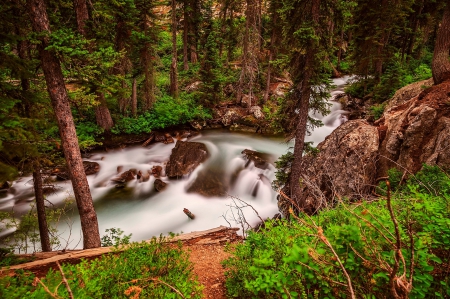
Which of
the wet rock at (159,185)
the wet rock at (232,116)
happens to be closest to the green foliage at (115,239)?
the wet rock at (159,185)

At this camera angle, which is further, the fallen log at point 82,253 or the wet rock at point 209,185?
the wet rock at point 209,185

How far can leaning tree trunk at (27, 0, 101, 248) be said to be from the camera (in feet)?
16.0

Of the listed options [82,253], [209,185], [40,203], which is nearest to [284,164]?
[209,185]

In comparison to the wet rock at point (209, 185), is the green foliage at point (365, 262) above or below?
above

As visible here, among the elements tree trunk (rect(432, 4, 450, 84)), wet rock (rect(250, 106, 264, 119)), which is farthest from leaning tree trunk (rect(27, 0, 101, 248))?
wet rock (rect(250, 106, 264, 119))

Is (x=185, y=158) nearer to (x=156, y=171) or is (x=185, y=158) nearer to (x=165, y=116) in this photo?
(x=156, y=171)

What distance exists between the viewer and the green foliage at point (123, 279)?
2.72m

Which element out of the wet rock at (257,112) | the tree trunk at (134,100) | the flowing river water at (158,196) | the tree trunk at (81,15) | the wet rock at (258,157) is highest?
the tree trunk at (81,15)

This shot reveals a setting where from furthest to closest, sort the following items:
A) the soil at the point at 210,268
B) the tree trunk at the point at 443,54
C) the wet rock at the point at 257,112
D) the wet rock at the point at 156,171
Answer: the wet rock at the point at 257,112
the wet rock at the point at 156,171
the tree trunk at the point at 443,54
the soil at the point at 210,268

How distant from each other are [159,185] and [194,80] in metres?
13.2

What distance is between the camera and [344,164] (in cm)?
923

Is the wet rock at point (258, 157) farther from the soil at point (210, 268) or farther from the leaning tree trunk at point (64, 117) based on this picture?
the leaning tree trunk at point (64, 117)

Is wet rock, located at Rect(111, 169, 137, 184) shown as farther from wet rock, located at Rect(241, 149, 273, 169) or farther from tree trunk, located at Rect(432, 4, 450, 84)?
tree trunk, located at Rect(432, 4, 450, 84)

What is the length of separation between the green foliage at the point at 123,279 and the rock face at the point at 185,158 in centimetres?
933
